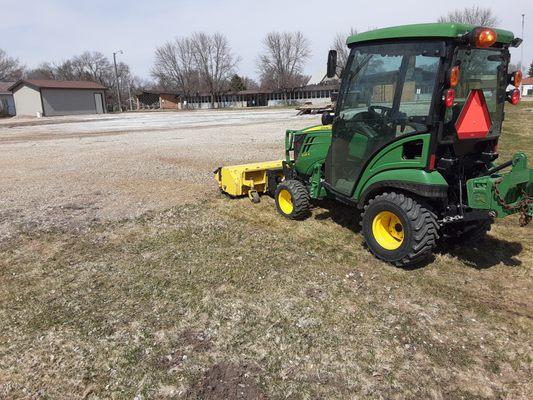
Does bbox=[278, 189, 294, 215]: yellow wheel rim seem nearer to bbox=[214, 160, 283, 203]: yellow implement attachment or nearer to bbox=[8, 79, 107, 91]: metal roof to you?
bbox=[214, 160, 283, 203]: yellow implement attachment

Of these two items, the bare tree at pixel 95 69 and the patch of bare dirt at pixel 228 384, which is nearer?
the patch of bare dirt at pixel 228 384

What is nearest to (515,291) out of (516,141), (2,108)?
(516,141)

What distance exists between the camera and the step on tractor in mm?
3879

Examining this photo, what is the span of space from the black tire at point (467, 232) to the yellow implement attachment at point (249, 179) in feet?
9.51

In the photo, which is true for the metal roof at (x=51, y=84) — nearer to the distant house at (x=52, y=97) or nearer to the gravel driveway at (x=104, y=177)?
the distant house at (x=52, y=97)

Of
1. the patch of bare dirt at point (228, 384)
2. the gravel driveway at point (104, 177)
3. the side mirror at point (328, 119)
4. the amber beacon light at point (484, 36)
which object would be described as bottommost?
the patch of bare dirt at point (228, 384)

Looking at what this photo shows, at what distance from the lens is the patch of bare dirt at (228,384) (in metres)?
2.78

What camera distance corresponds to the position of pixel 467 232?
16.0 ft

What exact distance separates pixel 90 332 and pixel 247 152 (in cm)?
924

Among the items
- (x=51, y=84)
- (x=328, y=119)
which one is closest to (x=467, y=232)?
(x=328, y=119)

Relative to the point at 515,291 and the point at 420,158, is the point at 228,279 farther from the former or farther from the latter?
the point at 515,291

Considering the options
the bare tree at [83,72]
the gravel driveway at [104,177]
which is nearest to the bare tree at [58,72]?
the bare tree at [83,72]

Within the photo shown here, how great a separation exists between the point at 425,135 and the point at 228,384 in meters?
2.80

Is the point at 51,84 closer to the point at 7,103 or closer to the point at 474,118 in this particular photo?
the point at 7,103
